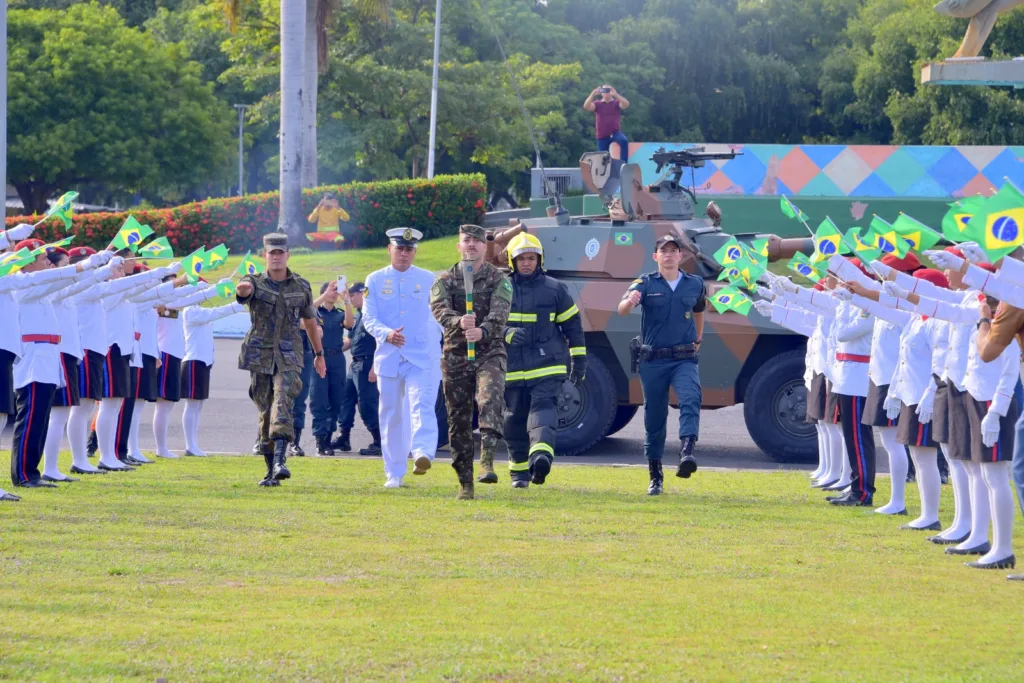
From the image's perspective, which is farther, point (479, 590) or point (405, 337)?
point (405, 337)

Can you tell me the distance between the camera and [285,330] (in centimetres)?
1054

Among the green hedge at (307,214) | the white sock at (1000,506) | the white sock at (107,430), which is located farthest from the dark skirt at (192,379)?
the green hedge at (307,214)

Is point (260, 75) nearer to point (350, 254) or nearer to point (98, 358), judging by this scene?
point (350, 254)

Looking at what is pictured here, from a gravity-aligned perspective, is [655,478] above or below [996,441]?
below

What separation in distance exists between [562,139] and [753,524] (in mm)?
39110

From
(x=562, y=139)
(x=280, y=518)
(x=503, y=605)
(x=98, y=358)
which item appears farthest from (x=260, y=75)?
(x=503, y=605)

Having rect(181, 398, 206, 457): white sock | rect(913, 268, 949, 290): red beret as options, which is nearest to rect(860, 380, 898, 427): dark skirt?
rect(913, 268, 949, 290): red beret

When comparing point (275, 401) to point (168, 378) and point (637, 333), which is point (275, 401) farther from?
point (637, 333)

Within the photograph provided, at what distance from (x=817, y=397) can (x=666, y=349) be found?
150 centimetres

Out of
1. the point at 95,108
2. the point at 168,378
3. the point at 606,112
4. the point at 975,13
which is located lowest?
the point at 168,378

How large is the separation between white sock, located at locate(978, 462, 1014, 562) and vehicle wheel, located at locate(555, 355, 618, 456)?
6.36 meters

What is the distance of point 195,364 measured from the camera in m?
13.1

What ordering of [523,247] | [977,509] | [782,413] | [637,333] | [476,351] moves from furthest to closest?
[637,333] → [782,413] → [523,247] → [476,351] → [977,509]

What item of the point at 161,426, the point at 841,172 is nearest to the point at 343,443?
the point at 161,426
